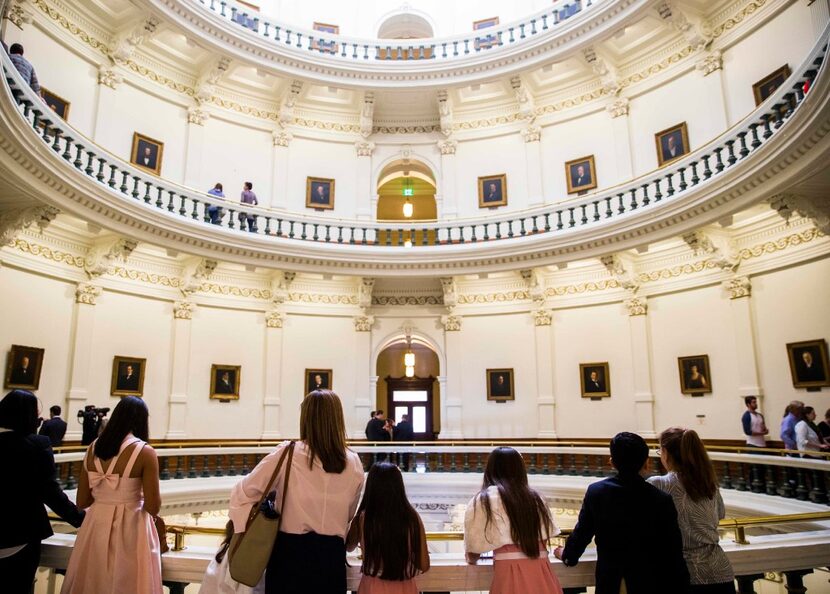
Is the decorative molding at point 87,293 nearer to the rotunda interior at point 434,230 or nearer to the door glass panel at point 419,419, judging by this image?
the rotunda interior at point 434,230

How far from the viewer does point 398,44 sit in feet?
59.2

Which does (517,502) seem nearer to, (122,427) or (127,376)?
(122,427)

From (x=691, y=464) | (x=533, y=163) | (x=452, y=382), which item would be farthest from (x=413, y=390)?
(x=691, y=464)

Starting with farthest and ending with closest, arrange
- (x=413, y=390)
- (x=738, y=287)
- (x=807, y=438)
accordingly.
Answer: (x=413, y=390) → (x=738, y=287) → (x=807, y=438)

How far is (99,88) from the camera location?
47.1ft

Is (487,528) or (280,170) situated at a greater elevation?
(280,170)

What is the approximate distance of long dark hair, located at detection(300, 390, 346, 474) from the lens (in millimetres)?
2828

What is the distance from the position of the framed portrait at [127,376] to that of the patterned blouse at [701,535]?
13.5 m

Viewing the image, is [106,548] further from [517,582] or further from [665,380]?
[665,380]

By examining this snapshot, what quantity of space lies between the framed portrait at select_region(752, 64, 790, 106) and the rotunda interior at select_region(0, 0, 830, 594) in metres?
0.07

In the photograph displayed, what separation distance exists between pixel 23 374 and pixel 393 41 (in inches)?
529

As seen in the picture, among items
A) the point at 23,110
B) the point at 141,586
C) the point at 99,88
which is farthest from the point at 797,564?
the point at 99,88

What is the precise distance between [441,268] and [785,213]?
8021 mm

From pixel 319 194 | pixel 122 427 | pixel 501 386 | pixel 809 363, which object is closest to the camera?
pixel 122 427
